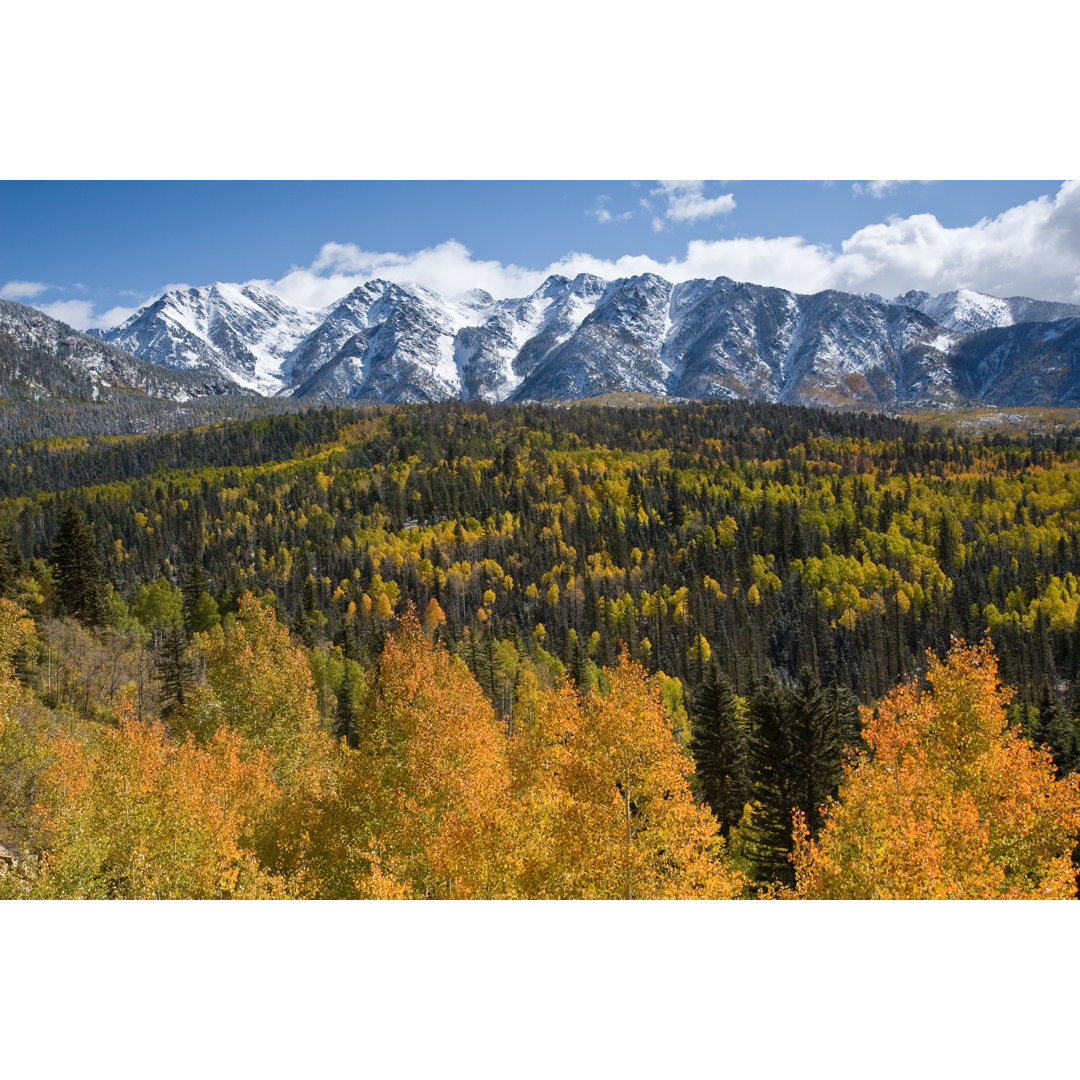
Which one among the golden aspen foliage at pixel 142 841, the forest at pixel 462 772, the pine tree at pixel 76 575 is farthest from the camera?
the pine tree at pixel 76 575

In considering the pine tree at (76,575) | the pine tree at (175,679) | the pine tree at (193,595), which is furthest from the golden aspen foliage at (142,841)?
the pine tree at (193,595)

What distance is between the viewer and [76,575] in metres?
57.8

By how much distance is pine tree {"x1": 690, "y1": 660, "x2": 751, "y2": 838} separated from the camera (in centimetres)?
3862

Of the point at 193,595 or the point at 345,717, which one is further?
the point at 193,595

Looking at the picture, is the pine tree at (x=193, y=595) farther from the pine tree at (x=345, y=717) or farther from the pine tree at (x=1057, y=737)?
the pine tree at (x=1057, y=737)

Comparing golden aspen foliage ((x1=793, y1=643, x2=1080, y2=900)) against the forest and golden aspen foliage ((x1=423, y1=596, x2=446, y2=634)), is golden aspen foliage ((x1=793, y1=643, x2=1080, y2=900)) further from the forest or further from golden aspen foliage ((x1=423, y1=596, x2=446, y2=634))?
golden aspen foliage ((x1=423, y1=596, x2=446, y2=634))

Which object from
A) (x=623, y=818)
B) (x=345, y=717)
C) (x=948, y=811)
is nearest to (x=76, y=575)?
(x=345, y=717)

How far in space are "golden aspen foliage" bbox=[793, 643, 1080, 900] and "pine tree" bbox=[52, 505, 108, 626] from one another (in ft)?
186

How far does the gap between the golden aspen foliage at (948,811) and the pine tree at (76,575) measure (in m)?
56.7

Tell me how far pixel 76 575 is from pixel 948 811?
6131cm

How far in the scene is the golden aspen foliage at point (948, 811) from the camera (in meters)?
16.3

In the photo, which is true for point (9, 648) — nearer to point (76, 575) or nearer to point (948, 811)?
point (76, 575)

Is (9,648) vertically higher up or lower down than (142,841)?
higher up
